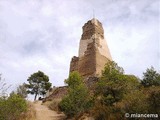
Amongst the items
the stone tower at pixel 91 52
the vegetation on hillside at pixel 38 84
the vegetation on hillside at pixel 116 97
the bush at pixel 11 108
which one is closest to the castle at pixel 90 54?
the stone tower at pixel 91 52

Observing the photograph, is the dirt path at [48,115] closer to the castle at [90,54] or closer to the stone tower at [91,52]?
the castle at [90,54]

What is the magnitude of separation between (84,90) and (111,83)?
331cm

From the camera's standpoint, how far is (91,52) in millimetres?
37312

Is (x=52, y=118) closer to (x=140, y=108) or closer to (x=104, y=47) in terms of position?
(x=140, y=108)

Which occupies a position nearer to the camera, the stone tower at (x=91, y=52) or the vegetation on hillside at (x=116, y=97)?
the vegetation on hillside at (x=116, y=97)

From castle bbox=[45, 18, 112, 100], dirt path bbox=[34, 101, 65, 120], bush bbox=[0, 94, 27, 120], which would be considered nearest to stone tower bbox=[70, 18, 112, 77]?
castle bbox=[45, 18, 112, 100]

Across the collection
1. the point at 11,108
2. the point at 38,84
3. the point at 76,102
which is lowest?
the point at 11,108

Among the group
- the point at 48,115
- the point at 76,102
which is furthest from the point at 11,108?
the point at 48,115

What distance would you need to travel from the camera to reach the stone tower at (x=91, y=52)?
117 feet

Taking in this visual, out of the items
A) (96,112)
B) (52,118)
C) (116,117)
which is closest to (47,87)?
(52,118)

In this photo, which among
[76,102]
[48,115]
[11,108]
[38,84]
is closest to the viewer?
[11,108]

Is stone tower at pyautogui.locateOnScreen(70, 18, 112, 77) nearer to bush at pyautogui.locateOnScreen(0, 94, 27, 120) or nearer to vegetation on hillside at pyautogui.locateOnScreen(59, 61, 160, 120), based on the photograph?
vegetation on hillside at pyautogui.locateOnScreen(59, 61, 160, 120)

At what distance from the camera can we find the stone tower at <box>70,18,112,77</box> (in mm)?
35719

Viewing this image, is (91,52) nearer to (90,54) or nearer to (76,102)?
(90,54)
